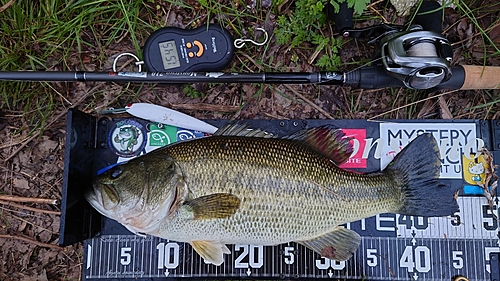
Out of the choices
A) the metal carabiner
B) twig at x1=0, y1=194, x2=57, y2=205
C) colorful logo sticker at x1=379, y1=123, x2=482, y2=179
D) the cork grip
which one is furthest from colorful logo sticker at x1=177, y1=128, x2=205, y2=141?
the cork grip

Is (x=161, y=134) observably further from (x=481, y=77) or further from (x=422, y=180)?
(x=481, y=77)

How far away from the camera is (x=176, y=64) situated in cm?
310

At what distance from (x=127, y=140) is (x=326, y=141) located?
5.14 feet

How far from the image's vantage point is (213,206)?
2.54 meters

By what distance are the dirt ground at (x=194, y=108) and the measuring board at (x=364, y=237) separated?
12 cm

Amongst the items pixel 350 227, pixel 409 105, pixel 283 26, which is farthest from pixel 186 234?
pixel 409 105

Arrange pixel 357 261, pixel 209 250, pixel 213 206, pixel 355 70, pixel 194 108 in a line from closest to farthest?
pixel 213 206 → pixel 209 250 → pixel 355 70 → pixel 357 261 → pixel 194 108

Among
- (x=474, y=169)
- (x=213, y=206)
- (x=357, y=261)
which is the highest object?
(x=474, y=169)

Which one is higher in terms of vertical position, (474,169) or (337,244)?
(474,169)

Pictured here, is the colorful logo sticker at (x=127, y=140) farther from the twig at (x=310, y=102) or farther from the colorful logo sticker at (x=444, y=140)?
the colorful logo sticker at (x=444, y=140)

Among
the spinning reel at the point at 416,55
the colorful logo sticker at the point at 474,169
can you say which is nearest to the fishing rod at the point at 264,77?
the spinning reel at the point at 416,55

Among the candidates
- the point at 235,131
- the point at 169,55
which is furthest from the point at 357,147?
the point at 169,55

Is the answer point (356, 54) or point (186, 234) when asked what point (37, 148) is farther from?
point (356, 54)

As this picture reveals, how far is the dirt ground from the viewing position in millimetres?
3195
